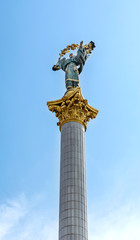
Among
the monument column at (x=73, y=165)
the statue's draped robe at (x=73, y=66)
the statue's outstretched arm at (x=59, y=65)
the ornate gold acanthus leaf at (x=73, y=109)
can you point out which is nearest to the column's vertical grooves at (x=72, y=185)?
the monument column at (x=73, y=165)

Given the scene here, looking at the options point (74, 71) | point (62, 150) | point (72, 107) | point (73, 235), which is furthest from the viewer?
point (74, 71)

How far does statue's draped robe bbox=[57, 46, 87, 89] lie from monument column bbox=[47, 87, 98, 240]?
1466 millimetres

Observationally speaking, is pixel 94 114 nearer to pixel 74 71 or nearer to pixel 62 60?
pixel 74 71

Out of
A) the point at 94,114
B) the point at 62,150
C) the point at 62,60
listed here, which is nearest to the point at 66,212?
the point at 62,150

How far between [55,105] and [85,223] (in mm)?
10663

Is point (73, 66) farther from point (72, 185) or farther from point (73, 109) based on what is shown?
point (72, 185)

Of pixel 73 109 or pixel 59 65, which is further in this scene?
pixel 59 65

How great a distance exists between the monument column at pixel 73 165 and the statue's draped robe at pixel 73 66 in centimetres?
147

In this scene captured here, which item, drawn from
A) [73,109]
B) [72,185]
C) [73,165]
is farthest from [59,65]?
[72,185]

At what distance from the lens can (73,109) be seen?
30.9m

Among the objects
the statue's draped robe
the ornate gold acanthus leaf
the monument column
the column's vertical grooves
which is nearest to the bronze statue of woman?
the statue's draped robe

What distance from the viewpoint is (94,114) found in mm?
32094

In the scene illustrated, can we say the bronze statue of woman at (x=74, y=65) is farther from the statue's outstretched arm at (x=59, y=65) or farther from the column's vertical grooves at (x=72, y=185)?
the column's vertical grooves at (x=72, y=185)

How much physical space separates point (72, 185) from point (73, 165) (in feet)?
5.49
